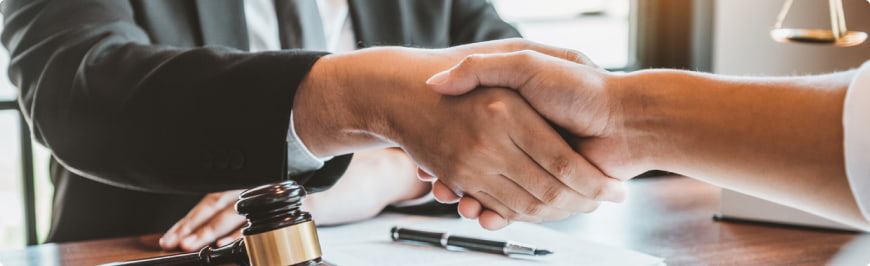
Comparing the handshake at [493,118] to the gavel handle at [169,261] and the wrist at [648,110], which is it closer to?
the wrist at [648,110]

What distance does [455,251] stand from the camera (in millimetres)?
1017

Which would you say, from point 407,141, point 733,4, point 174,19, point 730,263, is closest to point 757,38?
point 733,4

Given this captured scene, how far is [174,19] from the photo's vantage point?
149cm

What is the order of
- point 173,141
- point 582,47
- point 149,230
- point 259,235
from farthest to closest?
point 582,47 < point 149,230 < point 173,141 < point 259,235

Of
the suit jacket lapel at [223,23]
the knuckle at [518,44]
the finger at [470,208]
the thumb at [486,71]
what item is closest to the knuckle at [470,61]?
the thumb at [486,71]

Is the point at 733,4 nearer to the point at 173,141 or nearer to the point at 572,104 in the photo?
the point at 572,104

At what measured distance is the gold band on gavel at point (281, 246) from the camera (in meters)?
0.68

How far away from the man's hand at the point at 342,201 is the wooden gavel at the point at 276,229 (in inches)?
17.5

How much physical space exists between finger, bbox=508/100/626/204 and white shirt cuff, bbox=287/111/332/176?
286 millimetres

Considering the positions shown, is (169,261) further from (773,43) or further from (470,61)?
(773,43)

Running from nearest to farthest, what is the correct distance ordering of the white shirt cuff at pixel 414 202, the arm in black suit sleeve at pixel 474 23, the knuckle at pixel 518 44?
the knuckle at pixel 518 44
the white shirt cuff at pixel 414 202
the arm in black suit sleeve at pixel 474 23

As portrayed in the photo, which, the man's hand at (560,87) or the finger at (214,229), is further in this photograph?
the finger at (214,229)

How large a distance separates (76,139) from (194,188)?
198 mm

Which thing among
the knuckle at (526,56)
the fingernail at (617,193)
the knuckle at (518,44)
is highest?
the knuckle at (526,56)
